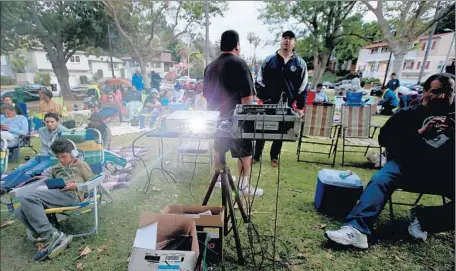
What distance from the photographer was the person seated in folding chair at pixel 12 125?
164 inches

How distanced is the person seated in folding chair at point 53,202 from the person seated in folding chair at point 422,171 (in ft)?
8.26

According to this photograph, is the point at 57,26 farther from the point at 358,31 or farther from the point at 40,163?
the point at 358,31

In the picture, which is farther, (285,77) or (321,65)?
(321,65)

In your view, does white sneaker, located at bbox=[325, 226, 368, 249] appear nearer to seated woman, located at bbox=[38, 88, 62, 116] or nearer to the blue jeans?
the blue jeans

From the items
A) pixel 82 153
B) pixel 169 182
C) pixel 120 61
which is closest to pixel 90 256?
pixel 82 153

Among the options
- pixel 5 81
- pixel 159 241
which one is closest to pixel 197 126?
pixel 159 241

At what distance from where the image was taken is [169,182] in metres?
3.47

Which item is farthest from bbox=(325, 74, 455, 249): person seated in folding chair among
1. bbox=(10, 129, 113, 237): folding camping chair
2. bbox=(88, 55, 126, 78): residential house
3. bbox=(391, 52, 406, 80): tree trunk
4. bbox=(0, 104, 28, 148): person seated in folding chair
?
bbox=(88, 55, 126, 78): residential house

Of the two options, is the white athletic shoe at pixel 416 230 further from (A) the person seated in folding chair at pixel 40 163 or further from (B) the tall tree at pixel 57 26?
(B) the tall tree at pixel 57 26

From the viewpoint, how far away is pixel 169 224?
68.2 inches

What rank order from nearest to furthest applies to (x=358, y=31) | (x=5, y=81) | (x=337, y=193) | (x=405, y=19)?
1. (x=337, y=193)
2. (x=405, y=19)
3. (x=358, y=31)
4. (x=5, y=81)

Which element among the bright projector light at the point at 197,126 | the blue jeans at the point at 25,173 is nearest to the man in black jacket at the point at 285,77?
the bright projector light at the point at 197,126

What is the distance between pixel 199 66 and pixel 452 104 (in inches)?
1046

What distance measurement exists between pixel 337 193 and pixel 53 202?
2939 millimetres
